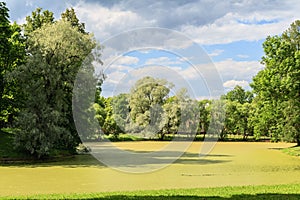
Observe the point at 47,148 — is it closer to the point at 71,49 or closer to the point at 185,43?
the point at 71,49

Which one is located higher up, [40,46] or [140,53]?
[40,46]

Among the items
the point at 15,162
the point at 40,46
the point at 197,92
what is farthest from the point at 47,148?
the point at 197,92

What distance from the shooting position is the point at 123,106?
3291cm

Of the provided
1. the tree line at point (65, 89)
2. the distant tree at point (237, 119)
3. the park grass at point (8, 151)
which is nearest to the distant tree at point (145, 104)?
the tree line at point (65, 89)

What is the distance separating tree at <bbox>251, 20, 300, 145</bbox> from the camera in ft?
99.0

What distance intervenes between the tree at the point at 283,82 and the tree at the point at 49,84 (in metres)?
15.7

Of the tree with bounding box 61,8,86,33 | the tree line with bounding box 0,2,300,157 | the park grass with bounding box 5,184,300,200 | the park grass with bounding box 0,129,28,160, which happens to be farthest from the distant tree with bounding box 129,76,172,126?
the park grass with bounding box 5,184,300,200

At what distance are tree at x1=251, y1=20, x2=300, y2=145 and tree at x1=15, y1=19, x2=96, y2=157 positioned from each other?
620 inches

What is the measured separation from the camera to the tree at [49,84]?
22.8 m

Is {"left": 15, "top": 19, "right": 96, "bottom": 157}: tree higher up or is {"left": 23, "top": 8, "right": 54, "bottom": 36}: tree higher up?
{"left": 23, "top": 8, "right": 54, "bottom": 36}: tree

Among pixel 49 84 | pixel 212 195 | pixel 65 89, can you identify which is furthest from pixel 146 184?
pixel 65 89

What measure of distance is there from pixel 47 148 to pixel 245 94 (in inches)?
2513

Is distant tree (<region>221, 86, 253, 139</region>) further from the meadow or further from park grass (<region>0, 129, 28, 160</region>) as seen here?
the meadow

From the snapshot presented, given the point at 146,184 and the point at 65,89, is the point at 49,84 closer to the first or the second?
the point at 65,89
